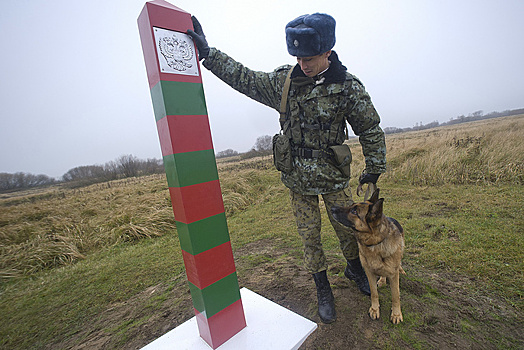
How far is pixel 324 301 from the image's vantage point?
2.15 meters

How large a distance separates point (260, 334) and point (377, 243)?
1251 mm

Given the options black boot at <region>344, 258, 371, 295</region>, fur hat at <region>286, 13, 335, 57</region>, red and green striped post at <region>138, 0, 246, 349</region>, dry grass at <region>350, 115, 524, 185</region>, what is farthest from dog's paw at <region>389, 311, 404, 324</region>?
dry grass at <region>350, 115, 524, 185</region>

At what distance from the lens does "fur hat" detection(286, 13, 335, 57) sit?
1.77 meters

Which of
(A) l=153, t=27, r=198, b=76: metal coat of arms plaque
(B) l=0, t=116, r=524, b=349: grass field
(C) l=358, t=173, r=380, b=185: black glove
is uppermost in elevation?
(A) l=153, t=27, r=198, b=76: metal coat of arms plaque

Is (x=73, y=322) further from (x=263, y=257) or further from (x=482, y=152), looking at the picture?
(x=482, y=152)

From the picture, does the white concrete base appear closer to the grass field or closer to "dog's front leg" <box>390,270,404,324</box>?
the grass field

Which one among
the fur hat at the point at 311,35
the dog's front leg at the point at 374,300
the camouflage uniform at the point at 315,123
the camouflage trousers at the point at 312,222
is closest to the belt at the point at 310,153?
the camouflage uniform at the point at 315,123

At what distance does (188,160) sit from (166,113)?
340 millimetres

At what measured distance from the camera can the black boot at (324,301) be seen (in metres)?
2.05

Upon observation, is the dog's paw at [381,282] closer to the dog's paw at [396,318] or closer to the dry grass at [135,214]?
the dog's paw at [396,318]

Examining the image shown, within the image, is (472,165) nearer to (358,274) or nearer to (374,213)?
(358,274)

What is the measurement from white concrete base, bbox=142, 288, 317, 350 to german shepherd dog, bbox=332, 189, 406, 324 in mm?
727

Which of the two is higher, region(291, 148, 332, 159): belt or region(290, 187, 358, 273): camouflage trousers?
region(291, 148, 332, 159): belt

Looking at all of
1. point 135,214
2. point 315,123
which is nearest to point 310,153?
point 315,123
